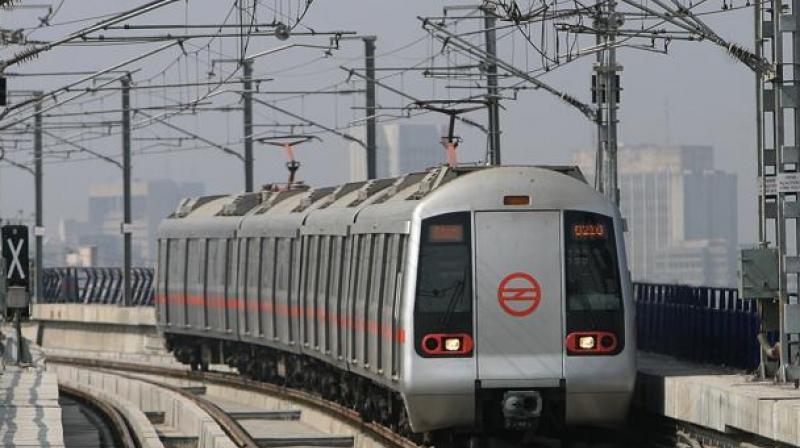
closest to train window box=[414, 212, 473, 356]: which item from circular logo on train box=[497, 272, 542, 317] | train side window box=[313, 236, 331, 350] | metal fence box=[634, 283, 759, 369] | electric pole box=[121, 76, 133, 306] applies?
circular logo on train box=[497, 272, 542, 317]

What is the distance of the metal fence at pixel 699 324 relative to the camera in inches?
1011

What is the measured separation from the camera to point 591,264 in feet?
76.2

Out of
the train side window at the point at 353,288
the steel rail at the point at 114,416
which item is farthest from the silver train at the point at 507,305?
the steel rail at the point at 114,416

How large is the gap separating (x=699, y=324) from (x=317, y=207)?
810 centimetres

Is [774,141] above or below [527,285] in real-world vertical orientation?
above

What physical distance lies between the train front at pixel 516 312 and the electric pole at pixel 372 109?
23.1m

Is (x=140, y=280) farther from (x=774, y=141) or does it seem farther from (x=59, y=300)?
(x=774, y=141)

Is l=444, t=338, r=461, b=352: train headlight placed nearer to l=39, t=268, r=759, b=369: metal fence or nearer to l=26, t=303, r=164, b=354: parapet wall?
l=39, t=268, r=759, b=369: metal fence

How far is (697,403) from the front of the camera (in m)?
22.4

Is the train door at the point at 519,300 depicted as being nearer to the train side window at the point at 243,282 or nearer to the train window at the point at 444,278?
the train window at the point at 444,278

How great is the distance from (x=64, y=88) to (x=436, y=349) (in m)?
12.6

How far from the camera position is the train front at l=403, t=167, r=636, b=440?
2288cm

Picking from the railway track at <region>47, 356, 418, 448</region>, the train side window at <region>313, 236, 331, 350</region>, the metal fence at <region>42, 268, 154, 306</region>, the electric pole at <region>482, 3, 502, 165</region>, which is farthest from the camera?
the metal fence at <region>42, 268, 154, 306</region>

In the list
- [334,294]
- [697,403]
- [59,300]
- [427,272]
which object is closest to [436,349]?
[427,272]
